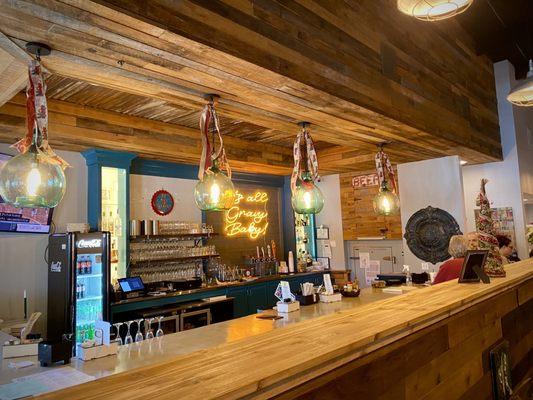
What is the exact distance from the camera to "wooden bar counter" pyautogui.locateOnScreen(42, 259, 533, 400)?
3.59 ft

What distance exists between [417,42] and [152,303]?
4.55 meters

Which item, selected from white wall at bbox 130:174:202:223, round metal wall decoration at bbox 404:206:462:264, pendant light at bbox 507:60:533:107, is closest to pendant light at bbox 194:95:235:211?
white wall at bbox 130:174:202:223

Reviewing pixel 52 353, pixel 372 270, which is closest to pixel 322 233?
pixel 372 270

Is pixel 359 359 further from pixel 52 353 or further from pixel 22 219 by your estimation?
pixel 22 219

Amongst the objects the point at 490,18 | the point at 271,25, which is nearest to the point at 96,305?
the point at 271,25

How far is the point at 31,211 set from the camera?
4.95m

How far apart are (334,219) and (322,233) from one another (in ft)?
1.32

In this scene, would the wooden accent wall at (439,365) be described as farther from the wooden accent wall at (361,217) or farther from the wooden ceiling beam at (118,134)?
the wooden accent wall at (361,217)

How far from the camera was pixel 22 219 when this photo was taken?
15.9ft

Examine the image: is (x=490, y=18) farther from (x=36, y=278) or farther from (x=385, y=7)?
(x=36, y=278)

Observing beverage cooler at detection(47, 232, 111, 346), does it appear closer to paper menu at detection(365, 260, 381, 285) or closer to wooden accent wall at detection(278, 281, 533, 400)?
wooden accent wall at detection(278, 281, 533, 400)

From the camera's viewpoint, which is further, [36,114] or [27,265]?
[27,265]

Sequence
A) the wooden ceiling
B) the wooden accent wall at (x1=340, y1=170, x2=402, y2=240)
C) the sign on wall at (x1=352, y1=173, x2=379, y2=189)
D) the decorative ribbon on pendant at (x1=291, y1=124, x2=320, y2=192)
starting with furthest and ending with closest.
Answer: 1. the sign on wall at (x1=352, y1=173, x2=379, y2=189)
2. the wooden accent wall at (x1=340, y1=170, x2=402, y2=240)
3. the decorative ribbon on pendant at (x1=291, y1=124, x2=320, y2=192)
4. the wooden ceiling

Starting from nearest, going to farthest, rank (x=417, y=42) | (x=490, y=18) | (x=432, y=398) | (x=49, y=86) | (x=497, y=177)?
(x=432, y=398) → (x=49, y=86) → (x=417, y=42) → (x=490, y=18) → (x=497, y=177)
